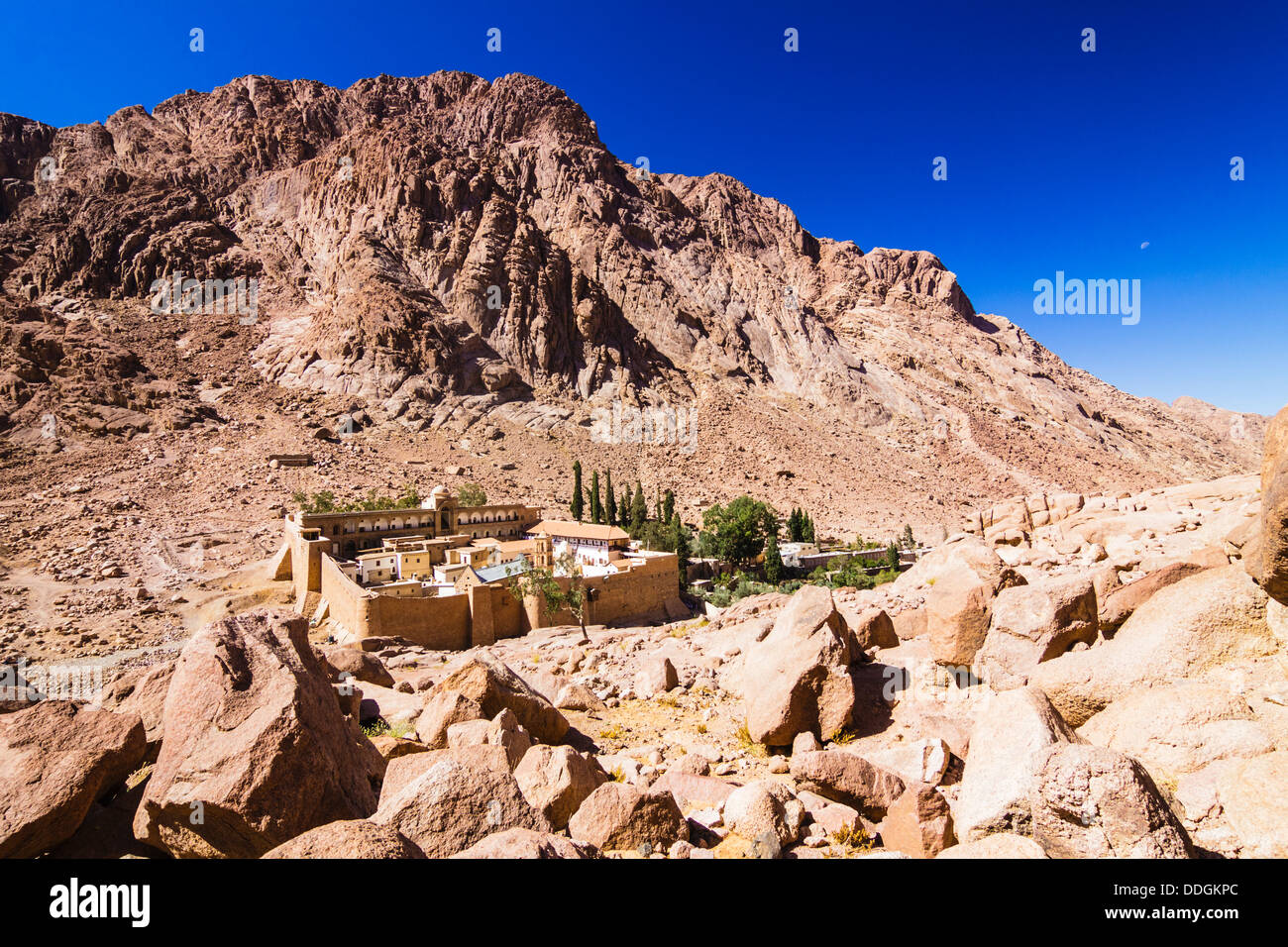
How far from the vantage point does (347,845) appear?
3223mm

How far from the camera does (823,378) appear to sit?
9312 centimetres

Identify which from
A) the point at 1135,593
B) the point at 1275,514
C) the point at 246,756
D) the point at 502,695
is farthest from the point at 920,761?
the point at 246,756

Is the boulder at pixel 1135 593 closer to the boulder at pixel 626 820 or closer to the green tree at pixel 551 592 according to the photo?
the boulder at pixel 626 820

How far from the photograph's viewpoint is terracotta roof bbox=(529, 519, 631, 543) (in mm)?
36750

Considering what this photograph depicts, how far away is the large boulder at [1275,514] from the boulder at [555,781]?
5.83 meters

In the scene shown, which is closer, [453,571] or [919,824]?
[919,824]

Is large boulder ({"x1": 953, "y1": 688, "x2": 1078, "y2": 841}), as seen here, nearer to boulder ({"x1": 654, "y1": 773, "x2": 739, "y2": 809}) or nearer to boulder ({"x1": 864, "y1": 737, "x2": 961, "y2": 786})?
boulder ({"x1": 864, "y1": 737, "x2": 961, "y2": 786})

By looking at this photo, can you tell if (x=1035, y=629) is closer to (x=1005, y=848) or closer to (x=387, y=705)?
(x=1005, y=848)

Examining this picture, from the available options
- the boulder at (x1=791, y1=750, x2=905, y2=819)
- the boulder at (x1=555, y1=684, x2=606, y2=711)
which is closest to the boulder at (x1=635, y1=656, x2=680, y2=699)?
the boulder at (x1=555, y1=684, x2=606, y2=711)

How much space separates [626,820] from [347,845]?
2.43 meters

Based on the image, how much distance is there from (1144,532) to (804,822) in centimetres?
1279

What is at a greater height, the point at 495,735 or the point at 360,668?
the point at 495,735

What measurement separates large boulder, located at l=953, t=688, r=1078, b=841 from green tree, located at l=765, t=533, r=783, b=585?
35552 mm

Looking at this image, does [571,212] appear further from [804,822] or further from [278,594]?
[804,822]
